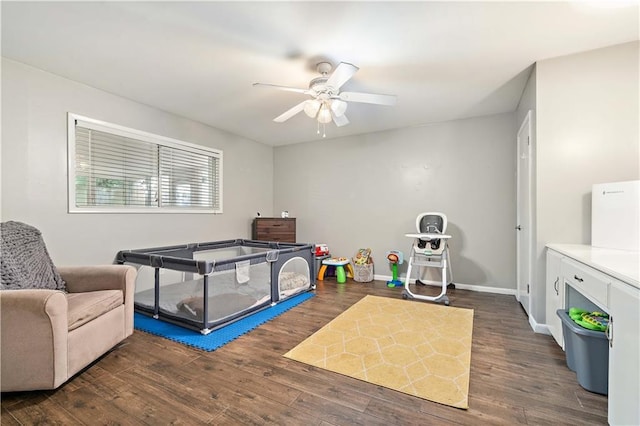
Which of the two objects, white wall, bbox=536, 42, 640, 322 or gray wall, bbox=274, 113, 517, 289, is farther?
gray wall, bbox=274, 113, 517, 289

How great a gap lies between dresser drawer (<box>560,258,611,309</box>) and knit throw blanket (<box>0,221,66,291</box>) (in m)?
3.66

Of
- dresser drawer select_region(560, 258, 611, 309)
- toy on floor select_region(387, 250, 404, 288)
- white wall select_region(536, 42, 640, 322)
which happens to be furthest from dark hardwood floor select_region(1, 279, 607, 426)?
toy on floor select_region(387, 250, 404, 288)

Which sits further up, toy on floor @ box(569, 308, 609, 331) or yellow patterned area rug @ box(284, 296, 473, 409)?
toy on floor @ box(569, 308, 609, 331)

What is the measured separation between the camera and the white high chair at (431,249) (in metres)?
3.41

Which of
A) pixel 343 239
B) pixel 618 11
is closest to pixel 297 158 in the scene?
pixel 343 239

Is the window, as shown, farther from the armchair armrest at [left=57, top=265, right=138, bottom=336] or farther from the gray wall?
the gray wall

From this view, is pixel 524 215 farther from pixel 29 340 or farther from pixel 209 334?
pixel 29 340

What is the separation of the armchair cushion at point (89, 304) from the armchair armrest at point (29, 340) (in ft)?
0.50

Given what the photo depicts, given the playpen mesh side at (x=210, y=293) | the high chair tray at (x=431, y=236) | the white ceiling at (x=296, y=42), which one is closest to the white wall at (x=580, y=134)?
the white ceiling at (x=296, y=42)

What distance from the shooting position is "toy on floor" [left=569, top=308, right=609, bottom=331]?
170cm

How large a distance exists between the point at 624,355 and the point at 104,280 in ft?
10.9

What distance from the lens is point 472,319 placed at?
9.40 ft

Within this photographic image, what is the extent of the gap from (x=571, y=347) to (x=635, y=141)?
1.73 metres

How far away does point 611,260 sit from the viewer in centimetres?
165
